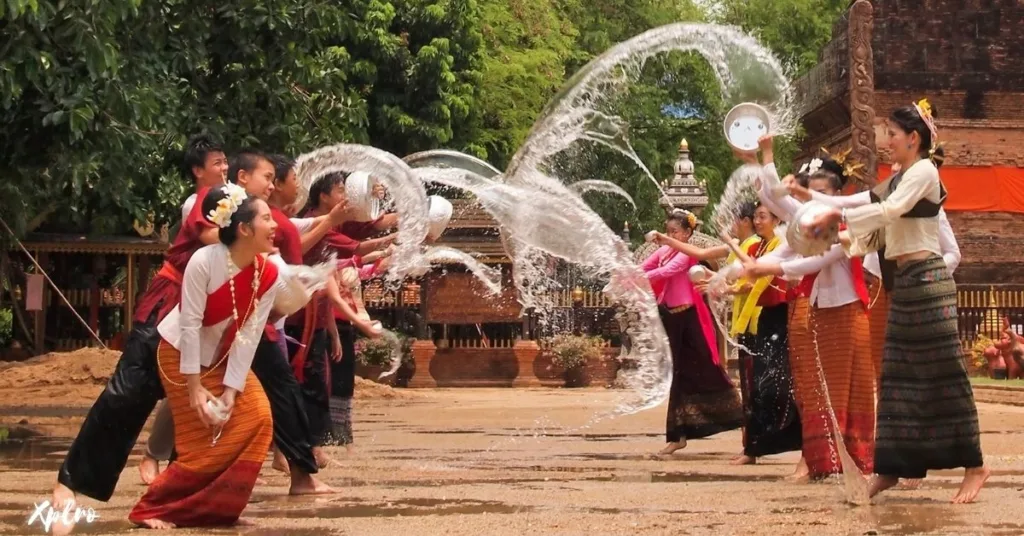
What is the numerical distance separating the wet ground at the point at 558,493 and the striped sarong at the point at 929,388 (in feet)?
0.78

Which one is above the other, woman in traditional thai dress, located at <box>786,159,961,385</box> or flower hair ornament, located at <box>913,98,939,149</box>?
flower hair ornament, located at <box>913,98,939,149</box>

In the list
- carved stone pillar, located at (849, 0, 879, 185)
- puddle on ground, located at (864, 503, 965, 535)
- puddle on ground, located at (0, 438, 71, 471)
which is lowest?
puddle on ground, located at (0, 438, 71, 471)

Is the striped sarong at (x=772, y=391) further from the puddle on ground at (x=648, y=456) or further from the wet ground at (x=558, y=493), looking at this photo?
the puddle on ground at (x=648, y=456)

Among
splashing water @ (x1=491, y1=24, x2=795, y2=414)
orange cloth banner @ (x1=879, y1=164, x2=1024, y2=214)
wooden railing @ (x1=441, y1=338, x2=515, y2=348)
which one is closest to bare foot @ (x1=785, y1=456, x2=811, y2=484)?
splashing water @ (x1=491, y1=24, x2=795, y2=414)

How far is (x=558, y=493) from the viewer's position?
8258 millimetres

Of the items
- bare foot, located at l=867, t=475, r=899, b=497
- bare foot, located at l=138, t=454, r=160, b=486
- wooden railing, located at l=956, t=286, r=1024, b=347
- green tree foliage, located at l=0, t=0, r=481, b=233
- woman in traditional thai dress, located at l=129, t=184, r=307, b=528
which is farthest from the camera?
wooden railing, located at l=956, t=286, r=1024, b=347

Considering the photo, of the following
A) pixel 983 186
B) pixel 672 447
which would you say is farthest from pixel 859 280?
pixel 983 186

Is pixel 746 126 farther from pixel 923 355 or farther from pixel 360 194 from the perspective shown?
pixel 360 194

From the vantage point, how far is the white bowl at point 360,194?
9.10 metres

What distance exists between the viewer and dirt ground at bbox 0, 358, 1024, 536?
22.1 feet

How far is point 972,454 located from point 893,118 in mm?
1592

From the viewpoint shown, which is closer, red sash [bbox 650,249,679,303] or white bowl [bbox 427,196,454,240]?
white bowl [bbox 427,196,454,240]

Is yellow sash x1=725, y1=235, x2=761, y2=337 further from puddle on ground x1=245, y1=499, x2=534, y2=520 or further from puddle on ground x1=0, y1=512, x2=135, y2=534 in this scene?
puddle on ground x1=0, y1=512, x2=135, y2=534

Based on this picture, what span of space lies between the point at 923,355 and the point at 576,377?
69.6 ft
